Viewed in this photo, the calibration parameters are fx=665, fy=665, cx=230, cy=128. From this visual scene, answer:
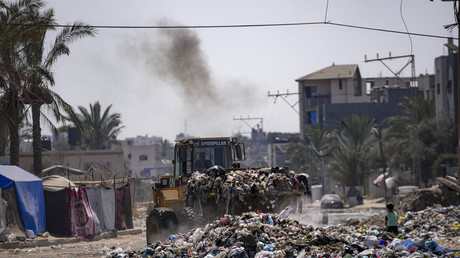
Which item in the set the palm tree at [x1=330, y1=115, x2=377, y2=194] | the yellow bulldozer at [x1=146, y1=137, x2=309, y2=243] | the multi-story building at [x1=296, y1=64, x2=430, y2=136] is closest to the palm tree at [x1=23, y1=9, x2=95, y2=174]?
the yellow bulldozer at [x1=146, y1=137, x2=309, y2=243]

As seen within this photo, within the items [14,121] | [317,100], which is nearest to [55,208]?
[14,121]

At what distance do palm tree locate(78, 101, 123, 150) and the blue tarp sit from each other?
34589 mm

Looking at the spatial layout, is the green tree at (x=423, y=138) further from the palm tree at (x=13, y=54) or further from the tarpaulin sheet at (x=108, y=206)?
the palm tree at (x=13, y=54)

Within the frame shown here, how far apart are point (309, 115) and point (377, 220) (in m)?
62.2

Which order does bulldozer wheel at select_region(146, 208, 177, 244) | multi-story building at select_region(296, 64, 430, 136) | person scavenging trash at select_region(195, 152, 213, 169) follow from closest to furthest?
bulldozer wheel at select_region(146, 208, 177, 244) → person scavenging trash at select_region(195, 152, 213, 169) → multi-story building at select_region(296, 64, 430, 136)

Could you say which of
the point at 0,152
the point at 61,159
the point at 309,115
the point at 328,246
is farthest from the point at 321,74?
the point at 328,246

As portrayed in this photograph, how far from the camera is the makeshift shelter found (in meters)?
23.1

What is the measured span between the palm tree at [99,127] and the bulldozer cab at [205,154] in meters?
40.4

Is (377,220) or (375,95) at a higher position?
(375,95)

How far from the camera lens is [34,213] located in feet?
71.1

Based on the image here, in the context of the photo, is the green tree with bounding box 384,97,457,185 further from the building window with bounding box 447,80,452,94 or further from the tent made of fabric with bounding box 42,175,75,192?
the tent made of fabric with bounding box 42,175,75,192

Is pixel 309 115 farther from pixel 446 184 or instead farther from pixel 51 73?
pixel 51 73

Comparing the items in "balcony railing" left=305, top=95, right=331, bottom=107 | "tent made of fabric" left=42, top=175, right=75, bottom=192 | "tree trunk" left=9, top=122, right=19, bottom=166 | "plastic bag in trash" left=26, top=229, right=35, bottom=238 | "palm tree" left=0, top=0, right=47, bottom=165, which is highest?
"balcony railing" left=305, top=95, right=331, bottom=107

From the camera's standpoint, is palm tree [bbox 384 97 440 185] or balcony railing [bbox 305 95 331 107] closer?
palm tree [bbox 384 97 440 185]
